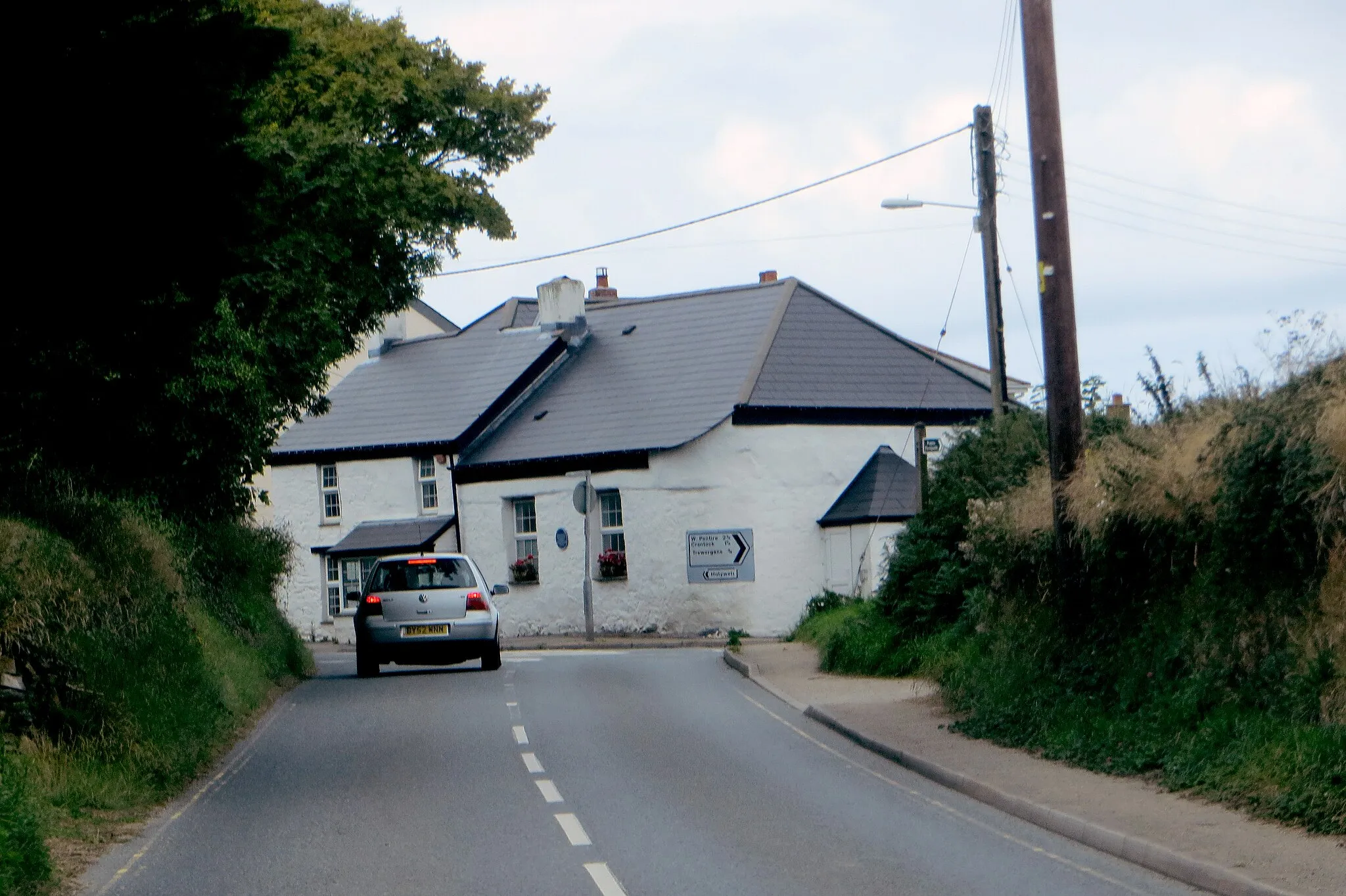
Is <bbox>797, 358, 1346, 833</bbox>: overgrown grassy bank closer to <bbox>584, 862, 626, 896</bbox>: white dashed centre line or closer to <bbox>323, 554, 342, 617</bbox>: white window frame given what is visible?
<bbox>584, 862, 626, 896</bbox>: white dashed centre line

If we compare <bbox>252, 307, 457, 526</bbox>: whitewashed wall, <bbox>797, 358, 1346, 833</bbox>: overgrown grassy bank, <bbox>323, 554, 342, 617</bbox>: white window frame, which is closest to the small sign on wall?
<bbox>252, 307, 457, 526</bbox>: whitewashed wall

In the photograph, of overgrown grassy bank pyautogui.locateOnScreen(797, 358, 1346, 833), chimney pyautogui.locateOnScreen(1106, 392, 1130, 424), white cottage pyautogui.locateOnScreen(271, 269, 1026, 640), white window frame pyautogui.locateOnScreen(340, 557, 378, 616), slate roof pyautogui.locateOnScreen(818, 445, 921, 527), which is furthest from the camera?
white window frame pyautogui.locateOnScreen(340, 557, 378, 616)

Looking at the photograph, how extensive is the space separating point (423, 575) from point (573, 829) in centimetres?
1453

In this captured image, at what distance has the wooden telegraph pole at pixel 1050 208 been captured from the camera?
14.8 m

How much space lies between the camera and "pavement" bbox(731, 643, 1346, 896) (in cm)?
865

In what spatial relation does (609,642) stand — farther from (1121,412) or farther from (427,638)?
(1121,412)

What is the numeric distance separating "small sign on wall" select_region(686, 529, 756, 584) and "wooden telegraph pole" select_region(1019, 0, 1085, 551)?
73.0ft

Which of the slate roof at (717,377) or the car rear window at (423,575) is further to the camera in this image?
the slate roof at (717,377)

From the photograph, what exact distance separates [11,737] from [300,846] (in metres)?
2.64

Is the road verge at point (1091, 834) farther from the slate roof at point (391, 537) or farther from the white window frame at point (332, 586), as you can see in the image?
the white window frame at point (332, 586)

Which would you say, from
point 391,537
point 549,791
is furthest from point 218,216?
point 391,537

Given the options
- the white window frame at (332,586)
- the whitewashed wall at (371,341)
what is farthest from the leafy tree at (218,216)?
the white window frame at (332,586)

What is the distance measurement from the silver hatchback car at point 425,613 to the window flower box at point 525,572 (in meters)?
16.6

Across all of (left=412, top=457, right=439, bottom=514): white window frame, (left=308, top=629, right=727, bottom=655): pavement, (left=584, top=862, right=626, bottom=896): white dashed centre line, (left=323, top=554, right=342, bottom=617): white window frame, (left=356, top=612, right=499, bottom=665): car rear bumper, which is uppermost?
(left=412, top=457, right=439, bottom=514): white window frame
